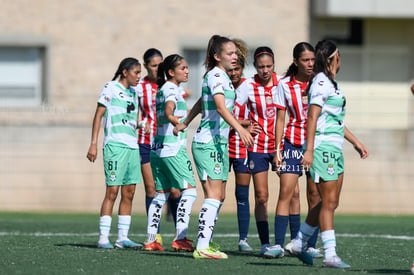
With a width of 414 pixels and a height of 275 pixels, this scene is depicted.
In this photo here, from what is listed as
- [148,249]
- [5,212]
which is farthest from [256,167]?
[5,212]

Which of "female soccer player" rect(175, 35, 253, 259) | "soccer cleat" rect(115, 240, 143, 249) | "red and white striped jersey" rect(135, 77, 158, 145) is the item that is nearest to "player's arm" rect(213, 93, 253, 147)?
"female soccer player" rect(175, 35, 253, 259)

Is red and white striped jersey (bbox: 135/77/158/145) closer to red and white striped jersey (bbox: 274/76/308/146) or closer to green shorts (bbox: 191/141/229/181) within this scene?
red and white striped jersey (bbox: 274/76/308/146)

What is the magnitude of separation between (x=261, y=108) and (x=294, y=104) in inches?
29.4

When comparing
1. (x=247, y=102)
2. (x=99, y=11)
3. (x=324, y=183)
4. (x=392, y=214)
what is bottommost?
(x=392, y=214)

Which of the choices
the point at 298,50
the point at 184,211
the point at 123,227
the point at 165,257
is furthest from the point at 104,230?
the point at 298,50

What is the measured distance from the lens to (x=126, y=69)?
1116cm

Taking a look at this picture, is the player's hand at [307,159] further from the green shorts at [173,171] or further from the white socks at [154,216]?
the white socks at [154,216]

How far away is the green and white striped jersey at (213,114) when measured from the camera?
31.6 feet

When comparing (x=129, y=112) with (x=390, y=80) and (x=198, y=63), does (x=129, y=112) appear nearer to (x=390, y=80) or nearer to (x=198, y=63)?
(x=198, y=63)

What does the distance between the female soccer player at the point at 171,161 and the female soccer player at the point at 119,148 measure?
1.31 ft

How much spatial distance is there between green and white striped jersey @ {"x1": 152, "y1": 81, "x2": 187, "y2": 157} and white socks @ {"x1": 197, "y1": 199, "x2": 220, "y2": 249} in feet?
3.78

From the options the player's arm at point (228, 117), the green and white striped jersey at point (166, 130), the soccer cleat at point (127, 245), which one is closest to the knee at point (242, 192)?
the green and white striped jersey at point (166, 130)

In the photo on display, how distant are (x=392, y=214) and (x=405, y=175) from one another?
3.31 ft

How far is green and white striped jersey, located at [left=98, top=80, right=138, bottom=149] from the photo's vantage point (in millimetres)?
10992
